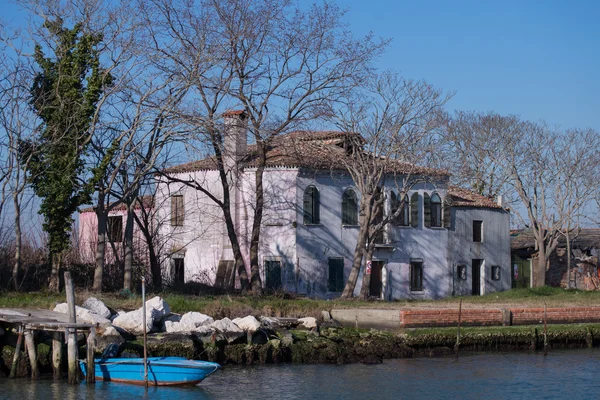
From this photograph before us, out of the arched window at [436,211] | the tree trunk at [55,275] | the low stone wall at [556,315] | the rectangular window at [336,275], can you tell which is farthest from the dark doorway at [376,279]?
the tree trunk at [55,275]

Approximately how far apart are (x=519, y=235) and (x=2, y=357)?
39.1 m

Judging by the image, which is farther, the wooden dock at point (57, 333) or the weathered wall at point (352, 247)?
the weathered wall at point (352, 247)

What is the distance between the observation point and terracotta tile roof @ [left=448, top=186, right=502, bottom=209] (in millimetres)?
42303

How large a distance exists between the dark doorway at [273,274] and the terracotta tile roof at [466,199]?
1009 centimetres

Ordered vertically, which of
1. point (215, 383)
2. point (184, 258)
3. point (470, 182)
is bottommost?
point (215, 383)

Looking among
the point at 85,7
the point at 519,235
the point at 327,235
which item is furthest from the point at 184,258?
the point at 519,235

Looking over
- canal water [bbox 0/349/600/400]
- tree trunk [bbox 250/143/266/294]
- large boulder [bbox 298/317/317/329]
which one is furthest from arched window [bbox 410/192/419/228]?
canal water [bbox 0/349/600/400]

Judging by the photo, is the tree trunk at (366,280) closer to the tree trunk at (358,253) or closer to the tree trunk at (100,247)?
the tree trunk at (358,253)

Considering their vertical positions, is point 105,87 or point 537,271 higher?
point 105,87

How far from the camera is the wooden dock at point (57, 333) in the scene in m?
19.4

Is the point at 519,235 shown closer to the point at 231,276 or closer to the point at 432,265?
the point at 432,265

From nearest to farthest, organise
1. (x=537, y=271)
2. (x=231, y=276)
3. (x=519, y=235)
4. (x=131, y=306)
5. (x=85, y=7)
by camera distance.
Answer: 1. (x=131, y=306)
2. (x=85, y=7)
3. (x=231, y=276)
4. (x=537, y=271)
5. (x=519, y=235)

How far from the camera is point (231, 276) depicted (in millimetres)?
35031

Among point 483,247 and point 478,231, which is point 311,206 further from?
point 483,247
